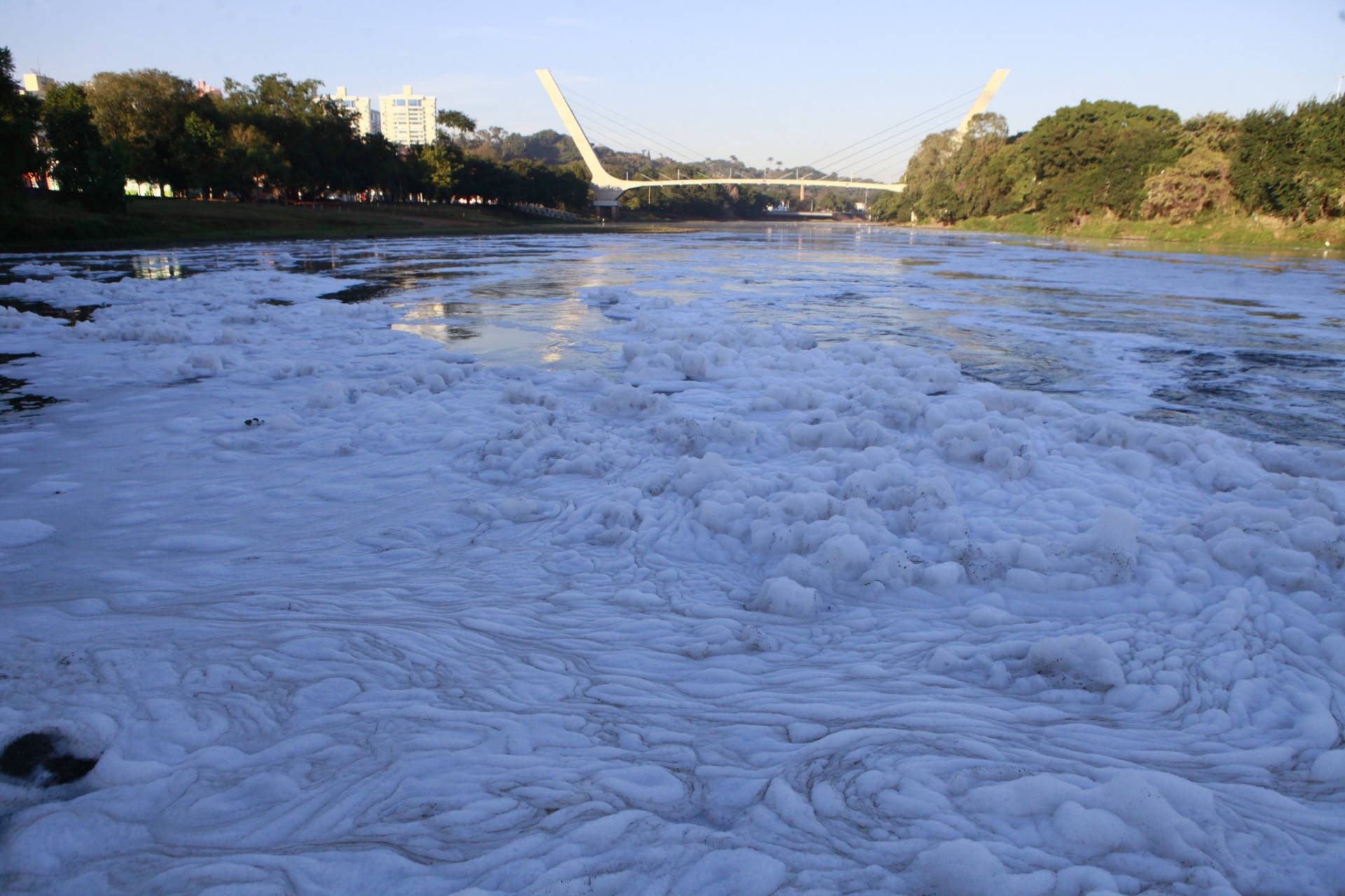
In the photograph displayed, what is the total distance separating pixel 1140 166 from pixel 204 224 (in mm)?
53549

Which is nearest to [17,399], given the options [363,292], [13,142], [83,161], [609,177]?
Answer: [363,292]

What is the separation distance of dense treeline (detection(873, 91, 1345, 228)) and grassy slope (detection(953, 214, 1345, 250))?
57 cm

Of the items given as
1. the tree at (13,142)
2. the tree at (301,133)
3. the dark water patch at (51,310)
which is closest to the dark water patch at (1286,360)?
the dark water patch at (51,310)

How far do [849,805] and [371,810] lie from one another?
1.26 meters

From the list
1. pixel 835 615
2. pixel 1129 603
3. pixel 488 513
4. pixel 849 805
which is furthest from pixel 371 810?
pixel 1129 603

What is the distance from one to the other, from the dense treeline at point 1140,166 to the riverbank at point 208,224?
3832 cm

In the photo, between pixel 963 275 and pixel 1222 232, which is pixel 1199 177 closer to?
pixel 1222 232

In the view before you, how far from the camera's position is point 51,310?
1083 cm

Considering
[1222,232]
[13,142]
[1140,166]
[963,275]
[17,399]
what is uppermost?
[1140,166]

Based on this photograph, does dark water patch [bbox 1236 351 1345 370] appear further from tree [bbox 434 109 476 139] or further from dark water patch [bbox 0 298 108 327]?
tree [bbox 434 109 476 139]

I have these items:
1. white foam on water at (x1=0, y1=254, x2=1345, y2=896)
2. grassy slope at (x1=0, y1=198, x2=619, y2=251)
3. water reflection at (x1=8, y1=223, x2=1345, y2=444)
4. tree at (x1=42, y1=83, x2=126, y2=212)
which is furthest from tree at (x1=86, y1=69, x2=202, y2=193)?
white foam on water at (x1=0, y1=254, x2=1345, y2=896)

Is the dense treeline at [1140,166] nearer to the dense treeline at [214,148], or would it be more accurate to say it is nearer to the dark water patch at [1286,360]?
the dark water patch at [1286,360]

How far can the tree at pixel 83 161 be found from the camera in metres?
28.9

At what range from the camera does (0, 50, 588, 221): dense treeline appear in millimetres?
28922
